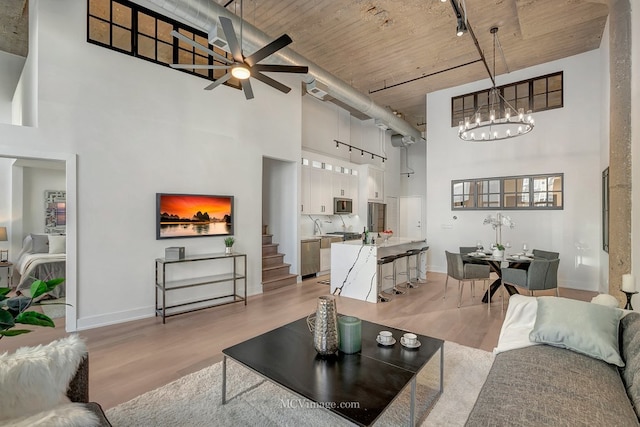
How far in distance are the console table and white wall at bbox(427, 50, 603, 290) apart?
4.87 m

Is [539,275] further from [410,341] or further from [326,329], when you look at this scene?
[326,329]

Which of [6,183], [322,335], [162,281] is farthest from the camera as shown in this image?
[6,183]

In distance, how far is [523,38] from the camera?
16.3ft

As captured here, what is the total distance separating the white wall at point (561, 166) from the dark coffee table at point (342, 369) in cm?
510

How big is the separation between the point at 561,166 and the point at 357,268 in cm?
448

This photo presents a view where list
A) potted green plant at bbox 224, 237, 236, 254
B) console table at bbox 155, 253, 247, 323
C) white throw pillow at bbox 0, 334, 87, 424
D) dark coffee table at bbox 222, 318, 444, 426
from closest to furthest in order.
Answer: white throw pillow at bbox 0, 334, 87, 424, dark coffee table at bbox 222, 318, 444, 426, console table at bbox 155, 253, 247, 323, potted green plant at bbox 224, 237, 236, 254

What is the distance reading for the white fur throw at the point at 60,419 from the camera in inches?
47.9

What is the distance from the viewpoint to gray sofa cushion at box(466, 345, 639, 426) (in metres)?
1.41

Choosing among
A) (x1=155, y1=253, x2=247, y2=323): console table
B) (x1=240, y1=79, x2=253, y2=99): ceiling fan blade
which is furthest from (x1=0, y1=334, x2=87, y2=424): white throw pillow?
(x1=240, y1=79, x2=253, y2=99): ceiling fan blade

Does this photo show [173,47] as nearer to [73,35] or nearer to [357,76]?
[73,35]

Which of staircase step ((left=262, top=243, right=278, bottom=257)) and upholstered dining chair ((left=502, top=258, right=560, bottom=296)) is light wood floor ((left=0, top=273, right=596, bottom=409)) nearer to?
upholstered dining chair ((left=502, top=258, right=560, bottom=296))

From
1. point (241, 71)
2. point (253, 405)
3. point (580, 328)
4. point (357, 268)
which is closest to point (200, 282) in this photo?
point (357, 268)

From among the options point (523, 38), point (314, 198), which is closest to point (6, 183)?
point (314, 198)

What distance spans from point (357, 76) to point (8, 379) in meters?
6.69
